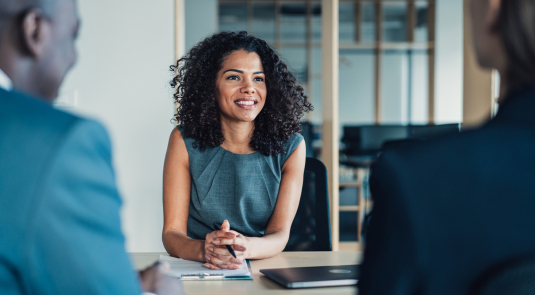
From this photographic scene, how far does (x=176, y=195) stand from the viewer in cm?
164

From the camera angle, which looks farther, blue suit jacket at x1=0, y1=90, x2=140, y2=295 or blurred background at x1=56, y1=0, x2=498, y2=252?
blurred background at x1=56, y1=0, x2=498, y2=252

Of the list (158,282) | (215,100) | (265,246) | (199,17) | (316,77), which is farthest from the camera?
(316,77)

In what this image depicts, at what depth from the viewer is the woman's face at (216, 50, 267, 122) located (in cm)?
181

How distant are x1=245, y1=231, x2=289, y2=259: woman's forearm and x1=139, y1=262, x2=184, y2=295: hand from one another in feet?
1.55

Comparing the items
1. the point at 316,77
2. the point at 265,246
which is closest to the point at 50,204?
the point at 265,246

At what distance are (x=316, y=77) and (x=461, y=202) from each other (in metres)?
7.89

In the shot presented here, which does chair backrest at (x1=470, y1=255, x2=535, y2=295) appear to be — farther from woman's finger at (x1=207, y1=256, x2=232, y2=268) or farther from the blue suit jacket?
woman's finger at (x1=207, y1=256, x2=232, y2=268)

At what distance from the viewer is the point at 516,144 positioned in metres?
0.48

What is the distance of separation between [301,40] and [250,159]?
22.6ft

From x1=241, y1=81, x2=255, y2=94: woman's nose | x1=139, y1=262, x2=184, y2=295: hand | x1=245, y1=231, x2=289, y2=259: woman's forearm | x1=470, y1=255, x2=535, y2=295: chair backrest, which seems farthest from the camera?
x1=241, y1=81, x2=255, y2=94: woman's nose

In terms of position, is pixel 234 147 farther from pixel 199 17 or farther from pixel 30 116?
pixel 199 17

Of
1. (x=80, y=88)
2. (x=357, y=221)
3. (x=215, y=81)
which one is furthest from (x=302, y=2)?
(x=215, y=81)

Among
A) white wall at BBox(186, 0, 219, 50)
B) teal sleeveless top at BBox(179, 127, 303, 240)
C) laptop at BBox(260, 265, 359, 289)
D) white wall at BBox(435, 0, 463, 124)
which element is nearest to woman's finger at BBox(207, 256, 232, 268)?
laptop at BBox(260, 265, 359, 289)

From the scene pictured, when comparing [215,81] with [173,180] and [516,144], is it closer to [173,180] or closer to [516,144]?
[173,180]
